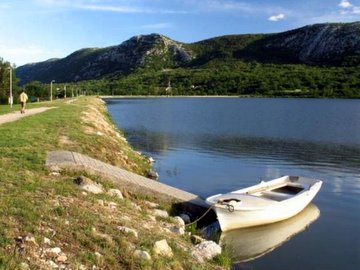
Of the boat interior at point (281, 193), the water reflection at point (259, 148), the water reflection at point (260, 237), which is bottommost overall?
the water reflection at point (259, 148)

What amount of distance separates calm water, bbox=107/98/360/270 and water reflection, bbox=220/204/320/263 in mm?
34

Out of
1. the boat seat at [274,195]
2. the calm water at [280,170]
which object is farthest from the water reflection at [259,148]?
the boat seat at [274,195]

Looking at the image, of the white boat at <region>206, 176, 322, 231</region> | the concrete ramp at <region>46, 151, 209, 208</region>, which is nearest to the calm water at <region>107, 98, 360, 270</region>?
the white boat at <region>206, 176, 322, 231</region>

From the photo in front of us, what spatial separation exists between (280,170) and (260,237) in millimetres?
14286

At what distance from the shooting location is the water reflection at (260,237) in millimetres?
14766

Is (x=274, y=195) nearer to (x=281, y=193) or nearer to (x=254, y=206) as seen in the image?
(x=281, y=193)

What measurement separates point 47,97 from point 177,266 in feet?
366

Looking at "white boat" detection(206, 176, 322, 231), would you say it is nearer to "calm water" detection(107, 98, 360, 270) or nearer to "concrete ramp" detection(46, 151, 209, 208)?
"calm water" detection(107, 98, 360, 270)

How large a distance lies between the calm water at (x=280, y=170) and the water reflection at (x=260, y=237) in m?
0.03

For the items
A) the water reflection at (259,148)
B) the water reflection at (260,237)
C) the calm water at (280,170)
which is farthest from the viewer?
the water reflection at (259,148)

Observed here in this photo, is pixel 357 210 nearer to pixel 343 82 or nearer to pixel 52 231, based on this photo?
pixel 52 231

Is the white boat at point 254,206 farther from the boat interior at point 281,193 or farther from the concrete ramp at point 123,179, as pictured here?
the concrete ramp at point 123,179

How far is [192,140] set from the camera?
46.4 metres

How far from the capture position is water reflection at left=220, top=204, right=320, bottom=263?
14766mm
